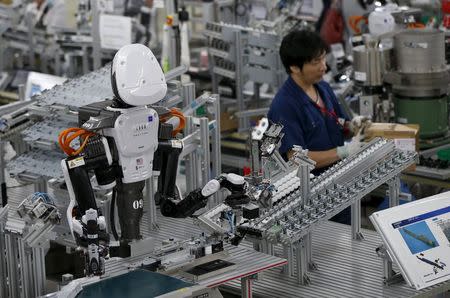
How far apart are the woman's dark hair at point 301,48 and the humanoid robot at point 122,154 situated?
4.42 ft

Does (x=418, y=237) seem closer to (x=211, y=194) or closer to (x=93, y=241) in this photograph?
(x=211, y=194)

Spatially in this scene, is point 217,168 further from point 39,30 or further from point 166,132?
point 39,30

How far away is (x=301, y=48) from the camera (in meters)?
6.42

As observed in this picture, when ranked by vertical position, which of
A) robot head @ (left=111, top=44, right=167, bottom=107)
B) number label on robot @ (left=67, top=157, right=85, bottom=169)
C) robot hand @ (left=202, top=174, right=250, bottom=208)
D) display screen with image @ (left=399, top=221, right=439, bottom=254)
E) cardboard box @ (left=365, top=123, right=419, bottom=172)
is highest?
robot head @ (left=111, top=44, right=167, bottom=107)

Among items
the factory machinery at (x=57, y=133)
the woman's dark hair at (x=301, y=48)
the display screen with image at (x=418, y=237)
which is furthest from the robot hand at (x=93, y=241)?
the woman's dark hair at (x=301, y=48)

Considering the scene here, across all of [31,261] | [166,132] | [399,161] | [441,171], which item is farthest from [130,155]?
[441,171]

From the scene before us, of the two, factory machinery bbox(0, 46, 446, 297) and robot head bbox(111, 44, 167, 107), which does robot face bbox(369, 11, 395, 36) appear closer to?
factory machinery bbox(0, 46, 446, 297)

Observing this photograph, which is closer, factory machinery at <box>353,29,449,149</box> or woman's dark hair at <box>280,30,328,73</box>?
woman's dark hair at <box>280,30,328,73</box>

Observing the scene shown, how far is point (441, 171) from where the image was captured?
741cm

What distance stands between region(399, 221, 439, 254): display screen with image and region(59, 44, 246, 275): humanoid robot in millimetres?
→ 809

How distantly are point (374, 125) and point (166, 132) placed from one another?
5.91ft

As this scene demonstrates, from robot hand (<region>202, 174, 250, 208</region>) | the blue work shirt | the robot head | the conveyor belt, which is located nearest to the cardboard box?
the blue work shirt

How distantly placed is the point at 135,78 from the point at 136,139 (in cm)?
29

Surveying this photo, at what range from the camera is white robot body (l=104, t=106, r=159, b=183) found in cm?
505
